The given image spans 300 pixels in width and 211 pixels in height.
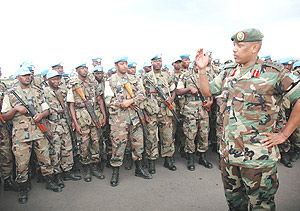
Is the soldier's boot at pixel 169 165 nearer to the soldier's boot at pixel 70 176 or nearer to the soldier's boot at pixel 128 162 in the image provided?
the soldier's boot at pixel 128 162

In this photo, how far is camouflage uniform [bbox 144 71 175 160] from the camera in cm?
451

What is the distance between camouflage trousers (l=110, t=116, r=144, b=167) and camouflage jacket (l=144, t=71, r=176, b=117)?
0.55 m

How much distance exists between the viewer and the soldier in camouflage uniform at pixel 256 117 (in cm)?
195

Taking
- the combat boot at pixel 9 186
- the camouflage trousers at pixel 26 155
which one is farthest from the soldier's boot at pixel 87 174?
the combat boot at pixel 9 186

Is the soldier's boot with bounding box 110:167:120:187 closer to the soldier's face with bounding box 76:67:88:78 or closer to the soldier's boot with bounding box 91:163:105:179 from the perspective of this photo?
the soldier's boot with bounding box 91:163:105:179

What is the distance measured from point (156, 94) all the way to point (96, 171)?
220 centimetres

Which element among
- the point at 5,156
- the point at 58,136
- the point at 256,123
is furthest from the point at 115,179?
the point at 256,123

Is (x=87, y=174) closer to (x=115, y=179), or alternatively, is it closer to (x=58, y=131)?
(x=115, y=179)

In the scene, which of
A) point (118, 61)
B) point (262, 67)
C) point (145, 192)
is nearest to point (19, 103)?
point (118, 61)

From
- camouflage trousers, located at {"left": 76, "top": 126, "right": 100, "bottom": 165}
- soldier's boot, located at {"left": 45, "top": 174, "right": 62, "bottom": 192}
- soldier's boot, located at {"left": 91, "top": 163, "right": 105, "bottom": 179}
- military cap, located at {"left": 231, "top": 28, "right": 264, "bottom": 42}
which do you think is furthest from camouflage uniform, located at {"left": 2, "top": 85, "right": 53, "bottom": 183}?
military cap, located at {"left": 231, "top": 28, "right": 264, "bottom": 42}

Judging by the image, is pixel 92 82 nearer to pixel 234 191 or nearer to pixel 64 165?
pixel 64 165

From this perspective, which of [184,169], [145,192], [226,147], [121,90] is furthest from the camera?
[184,169]

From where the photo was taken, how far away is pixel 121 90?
4.02 m

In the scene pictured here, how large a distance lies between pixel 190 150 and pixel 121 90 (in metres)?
2.11
